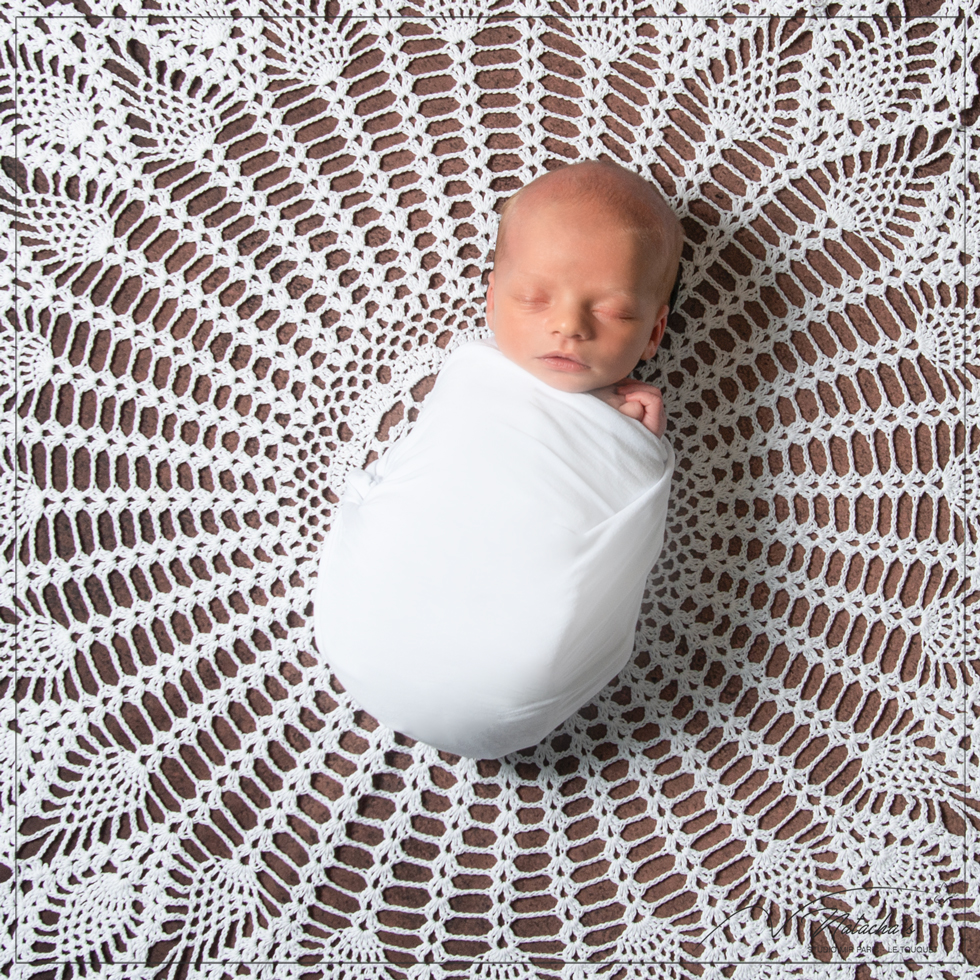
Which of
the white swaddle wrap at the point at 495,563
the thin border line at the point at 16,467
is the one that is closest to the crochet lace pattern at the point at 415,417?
the thin border line at the point at 16,467

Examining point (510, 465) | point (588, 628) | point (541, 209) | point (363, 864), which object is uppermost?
point (541, 209)

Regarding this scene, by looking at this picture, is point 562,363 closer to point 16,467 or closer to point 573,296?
point 573,296

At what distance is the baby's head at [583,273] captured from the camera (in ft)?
2.44

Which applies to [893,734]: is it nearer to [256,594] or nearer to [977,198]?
[977,198]

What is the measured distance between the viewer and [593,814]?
0.91m

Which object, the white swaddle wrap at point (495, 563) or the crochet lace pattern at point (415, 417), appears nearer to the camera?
the white swaddle wrap at point (495, 563)

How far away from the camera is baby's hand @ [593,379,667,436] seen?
2.75 feet

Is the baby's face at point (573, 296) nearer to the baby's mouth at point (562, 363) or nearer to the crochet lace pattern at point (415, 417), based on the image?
the baby's mouth at point (562, 363)

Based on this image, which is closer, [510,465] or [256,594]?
[510,465]

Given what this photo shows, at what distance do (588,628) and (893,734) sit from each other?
0.45 metres

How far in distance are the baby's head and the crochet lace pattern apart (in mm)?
148

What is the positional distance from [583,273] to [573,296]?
2 cm

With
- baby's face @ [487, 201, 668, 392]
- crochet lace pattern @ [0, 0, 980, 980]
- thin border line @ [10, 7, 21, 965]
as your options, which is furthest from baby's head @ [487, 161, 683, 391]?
thin border line @ [10, 7, 21, 965]

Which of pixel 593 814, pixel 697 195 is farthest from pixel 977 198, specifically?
pixel 593 814
